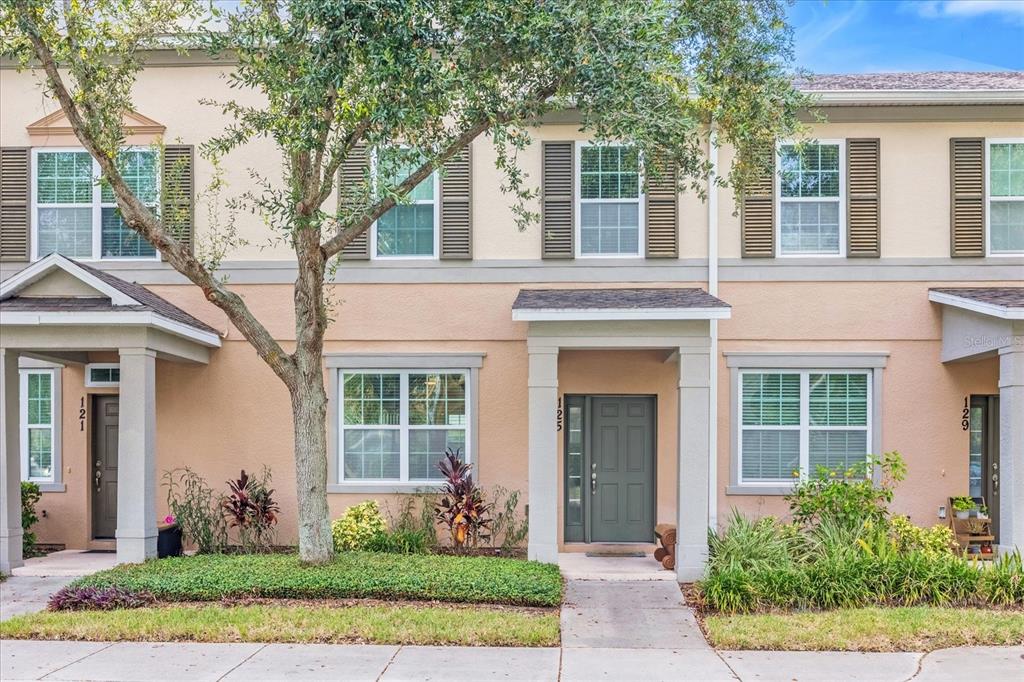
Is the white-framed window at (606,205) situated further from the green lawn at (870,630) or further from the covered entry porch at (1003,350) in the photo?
the green lawn at (870,630)

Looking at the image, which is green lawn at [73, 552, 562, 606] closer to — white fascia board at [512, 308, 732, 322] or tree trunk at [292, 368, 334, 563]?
tree trunk at [292, 368, 334, 563]

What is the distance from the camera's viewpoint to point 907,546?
420 inches

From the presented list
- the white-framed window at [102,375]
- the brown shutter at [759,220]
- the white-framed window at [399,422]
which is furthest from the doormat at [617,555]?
the white-framed window at [102,375]

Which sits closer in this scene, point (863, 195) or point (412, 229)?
point (863, 195)

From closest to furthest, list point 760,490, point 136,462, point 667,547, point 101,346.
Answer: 1. point 136,462
2. point 101,346
3. point 667,547
4. point 760,490

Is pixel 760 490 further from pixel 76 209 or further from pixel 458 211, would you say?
pixel 76 209

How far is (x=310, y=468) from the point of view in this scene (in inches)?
397

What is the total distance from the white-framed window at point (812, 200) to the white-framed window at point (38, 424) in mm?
10288

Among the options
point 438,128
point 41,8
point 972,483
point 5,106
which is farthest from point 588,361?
point 5,106

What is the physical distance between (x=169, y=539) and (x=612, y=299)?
630 centimetres

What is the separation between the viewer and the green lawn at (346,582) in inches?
371

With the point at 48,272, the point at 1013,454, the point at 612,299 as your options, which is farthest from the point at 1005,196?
the point at 48,272

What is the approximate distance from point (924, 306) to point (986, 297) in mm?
1062

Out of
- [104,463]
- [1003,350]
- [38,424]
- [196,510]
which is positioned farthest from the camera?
[104,463]
